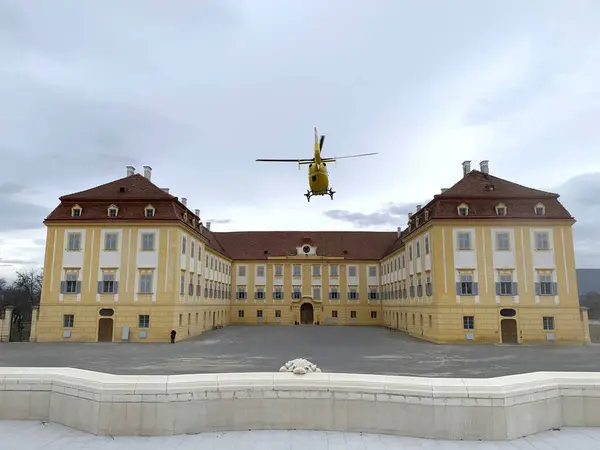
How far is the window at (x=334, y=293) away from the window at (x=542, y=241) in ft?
100

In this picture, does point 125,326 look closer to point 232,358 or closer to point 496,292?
point 232,358

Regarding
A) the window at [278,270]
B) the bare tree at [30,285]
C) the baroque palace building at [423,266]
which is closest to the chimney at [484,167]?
the baroque palace building at [423,266]

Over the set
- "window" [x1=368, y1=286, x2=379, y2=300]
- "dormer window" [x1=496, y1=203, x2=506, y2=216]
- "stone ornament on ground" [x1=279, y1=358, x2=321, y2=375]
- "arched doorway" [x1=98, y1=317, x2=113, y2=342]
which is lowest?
"arched doorway" [x1=98, y1=317, x2=113, y2=342]

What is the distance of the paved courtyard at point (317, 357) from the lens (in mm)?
20484

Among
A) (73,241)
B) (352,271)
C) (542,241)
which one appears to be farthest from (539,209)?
(73,241)

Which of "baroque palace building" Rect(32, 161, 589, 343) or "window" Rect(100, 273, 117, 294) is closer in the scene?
"baroque palace building" Rect(32, 161, 589, 343)

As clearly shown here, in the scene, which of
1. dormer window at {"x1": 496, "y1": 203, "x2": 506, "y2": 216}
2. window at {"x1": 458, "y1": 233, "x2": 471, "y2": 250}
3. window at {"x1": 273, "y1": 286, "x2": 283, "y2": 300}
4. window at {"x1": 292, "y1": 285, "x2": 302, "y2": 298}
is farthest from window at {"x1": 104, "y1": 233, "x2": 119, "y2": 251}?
dormer window at {"x1": 496, "y1": 203, "x2": 506, "y2": 216}

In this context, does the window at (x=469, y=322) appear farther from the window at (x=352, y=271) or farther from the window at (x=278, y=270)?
the window at (x=278, y=270)

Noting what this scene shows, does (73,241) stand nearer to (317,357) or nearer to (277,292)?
(317,357)

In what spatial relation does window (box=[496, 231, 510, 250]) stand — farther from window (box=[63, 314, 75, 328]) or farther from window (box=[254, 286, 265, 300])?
window (box=[254, 286, 265, 300])

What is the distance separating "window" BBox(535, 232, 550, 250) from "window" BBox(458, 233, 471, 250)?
5.26m

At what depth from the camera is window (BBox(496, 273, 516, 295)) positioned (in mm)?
32969

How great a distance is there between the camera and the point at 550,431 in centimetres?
802

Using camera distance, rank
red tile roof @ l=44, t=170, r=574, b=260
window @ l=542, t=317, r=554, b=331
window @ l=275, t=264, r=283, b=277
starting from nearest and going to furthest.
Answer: window @ l=542, t=317, r=554, b=331 < red tile roof @ l=44, t=170, r=574, b=260 < window @ l=275, t=264, r=283, b=277
